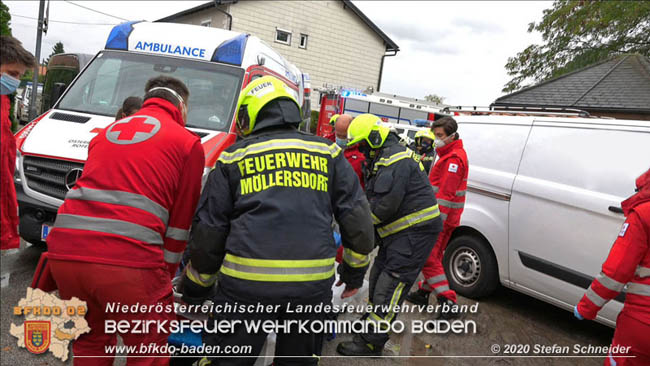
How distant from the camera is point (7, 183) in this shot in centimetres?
275

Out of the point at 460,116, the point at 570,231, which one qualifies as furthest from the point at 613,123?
the point at 460,116

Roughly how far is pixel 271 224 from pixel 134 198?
689 millimetres

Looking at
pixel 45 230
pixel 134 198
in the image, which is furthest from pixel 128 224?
pixel 45 230

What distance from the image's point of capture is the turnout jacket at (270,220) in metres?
2.04

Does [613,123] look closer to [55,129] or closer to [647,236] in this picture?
[647,236]

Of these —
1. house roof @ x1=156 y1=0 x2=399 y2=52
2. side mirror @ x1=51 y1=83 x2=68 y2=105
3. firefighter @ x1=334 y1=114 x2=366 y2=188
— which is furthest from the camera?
house roof @ x1=156 y1=0 x2=399 y2=52

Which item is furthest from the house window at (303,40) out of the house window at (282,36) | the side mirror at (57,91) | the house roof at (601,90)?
the side mirror at (57,91)

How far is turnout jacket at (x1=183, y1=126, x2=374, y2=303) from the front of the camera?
2039 millimetres

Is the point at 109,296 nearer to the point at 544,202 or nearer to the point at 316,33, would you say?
the point at 544,202

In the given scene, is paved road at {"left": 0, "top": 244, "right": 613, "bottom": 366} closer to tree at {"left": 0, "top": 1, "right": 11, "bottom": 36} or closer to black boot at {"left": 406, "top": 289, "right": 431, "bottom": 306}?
black boot at {"left": 406, "top": 289, "right": 431, "bottom": 306}

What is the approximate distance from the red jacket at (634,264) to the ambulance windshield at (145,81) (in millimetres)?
3611

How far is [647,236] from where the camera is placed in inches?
95.8

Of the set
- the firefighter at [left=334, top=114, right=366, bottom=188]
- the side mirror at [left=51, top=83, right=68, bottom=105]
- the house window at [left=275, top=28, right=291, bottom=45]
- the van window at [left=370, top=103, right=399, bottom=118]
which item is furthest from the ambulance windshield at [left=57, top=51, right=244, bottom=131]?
the house window at [left=275, top=28, right=291, bottom=45]

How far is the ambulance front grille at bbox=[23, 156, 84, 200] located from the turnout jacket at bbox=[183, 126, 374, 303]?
251 cm
